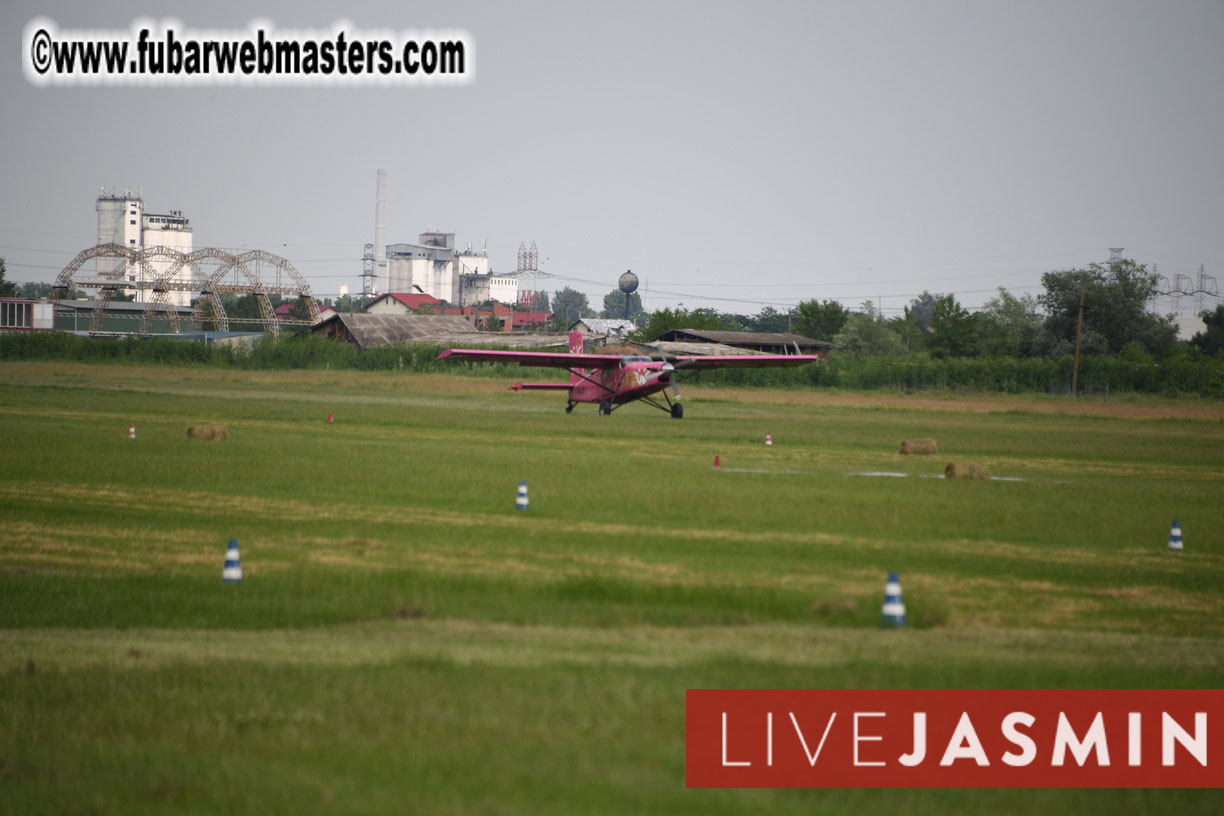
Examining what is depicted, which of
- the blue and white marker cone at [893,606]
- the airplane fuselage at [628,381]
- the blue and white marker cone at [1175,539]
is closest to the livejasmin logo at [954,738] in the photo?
the blue and white marker cone at [893,606]

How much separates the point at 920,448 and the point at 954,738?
2557cm

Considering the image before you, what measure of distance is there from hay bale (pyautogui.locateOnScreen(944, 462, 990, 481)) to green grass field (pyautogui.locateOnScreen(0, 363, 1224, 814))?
53 centimetres

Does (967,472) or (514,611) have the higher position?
(967,472)

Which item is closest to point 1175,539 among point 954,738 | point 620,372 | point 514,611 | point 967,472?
point 967,472

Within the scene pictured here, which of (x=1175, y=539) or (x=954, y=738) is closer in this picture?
(x=954, y=738)

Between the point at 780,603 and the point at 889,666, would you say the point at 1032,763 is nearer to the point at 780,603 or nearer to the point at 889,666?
the point at 889,666

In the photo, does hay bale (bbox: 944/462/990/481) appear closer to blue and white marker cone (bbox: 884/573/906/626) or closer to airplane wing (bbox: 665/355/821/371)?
blue and white marker cone (bbox: 884/573/906/626)

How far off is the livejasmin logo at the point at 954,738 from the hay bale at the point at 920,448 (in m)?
23.8

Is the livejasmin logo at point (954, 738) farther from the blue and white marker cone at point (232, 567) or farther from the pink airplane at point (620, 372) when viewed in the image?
the pink airplane at point (620, 372)

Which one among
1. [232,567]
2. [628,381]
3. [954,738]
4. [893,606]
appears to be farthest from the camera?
[628,381]

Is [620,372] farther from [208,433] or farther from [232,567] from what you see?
[232,567]

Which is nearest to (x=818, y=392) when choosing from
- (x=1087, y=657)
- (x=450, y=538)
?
(x=450, y=538)

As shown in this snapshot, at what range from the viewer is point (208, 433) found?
31.5 meters

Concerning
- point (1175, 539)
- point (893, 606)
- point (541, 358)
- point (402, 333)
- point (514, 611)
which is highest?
point (402, 333)
